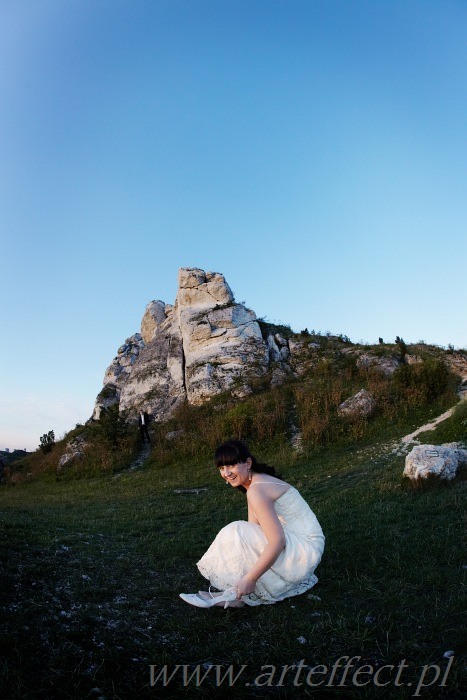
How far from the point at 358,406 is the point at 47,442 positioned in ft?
71.4

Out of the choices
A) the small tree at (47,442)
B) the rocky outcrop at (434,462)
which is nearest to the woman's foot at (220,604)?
the rocky outcrop at (434,462)

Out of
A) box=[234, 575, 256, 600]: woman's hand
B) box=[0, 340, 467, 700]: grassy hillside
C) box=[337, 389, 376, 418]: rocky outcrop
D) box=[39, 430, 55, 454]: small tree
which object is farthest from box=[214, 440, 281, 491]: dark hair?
box=[39, 430, 55, 454]: small tree

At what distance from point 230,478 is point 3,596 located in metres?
2.55

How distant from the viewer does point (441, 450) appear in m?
11.3

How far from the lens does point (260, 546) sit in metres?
4.90

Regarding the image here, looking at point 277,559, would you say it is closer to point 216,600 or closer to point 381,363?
point 216,600

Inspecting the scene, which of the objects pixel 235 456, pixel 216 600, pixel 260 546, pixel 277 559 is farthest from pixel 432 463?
pixel 216 600

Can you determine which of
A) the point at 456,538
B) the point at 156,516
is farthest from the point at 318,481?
the point at 456,538


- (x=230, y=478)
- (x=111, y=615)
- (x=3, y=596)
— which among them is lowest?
(x=111, y=615)

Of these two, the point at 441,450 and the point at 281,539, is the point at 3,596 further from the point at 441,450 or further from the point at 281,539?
the point at 441,450

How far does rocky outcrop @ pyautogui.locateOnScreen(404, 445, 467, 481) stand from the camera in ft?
35.0

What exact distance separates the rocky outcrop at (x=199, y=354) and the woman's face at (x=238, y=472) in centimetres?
2051

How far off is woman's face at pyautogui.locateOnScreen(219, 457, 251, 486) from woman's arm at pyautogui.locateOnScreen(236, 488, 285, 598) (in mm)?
225

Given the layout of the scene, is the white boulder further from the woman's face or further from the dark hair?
the woman's face
